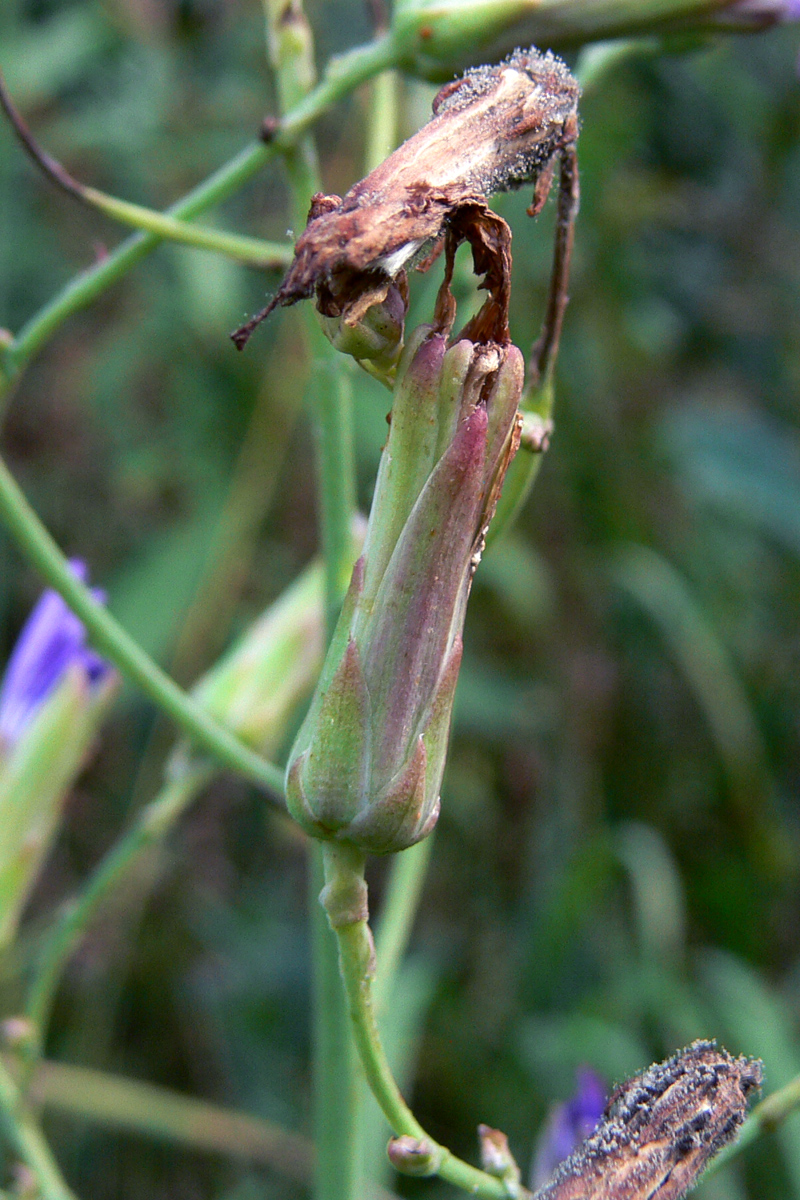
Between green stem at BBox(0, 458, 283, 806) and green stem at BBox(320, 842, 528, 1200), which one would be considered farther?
green stem at BBox(0, 458, 283, 806)

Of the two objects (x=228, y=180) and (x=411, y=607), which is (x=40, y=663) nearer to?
(x=228, y=180)

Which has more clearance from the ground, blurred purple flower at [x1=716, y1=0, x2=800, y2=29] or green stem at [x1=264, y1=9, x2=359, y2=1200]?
blurred purple flower at [x1=716, y1=0, x2=800, y2=29]

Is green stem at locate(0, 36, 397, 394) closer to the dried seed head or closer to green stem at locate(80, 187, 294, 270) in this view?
green stem at locate(80, 187, 294, 270)

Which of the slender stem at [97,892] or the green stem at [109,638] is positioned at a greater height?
Answer: the green stem at [109,638]

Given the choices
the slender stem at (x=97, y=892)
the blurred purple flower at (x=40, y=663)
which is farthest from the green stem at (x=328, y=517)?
the blurred purple flower at (x=40, y=663)

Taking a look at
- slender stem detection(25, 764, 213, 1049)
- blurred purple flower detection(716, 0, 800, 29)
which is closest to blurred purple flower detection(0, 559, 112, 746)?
slender stem detection(25, 764, 213, 1049)

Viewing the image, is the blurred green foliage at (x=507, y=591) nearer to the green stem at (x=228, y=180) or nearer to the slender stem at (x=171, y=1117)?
the slender stem at (x=171, y=1117)

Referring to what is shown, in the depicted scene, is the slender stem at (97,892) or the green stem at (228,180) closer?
the green stem at (228,180)
